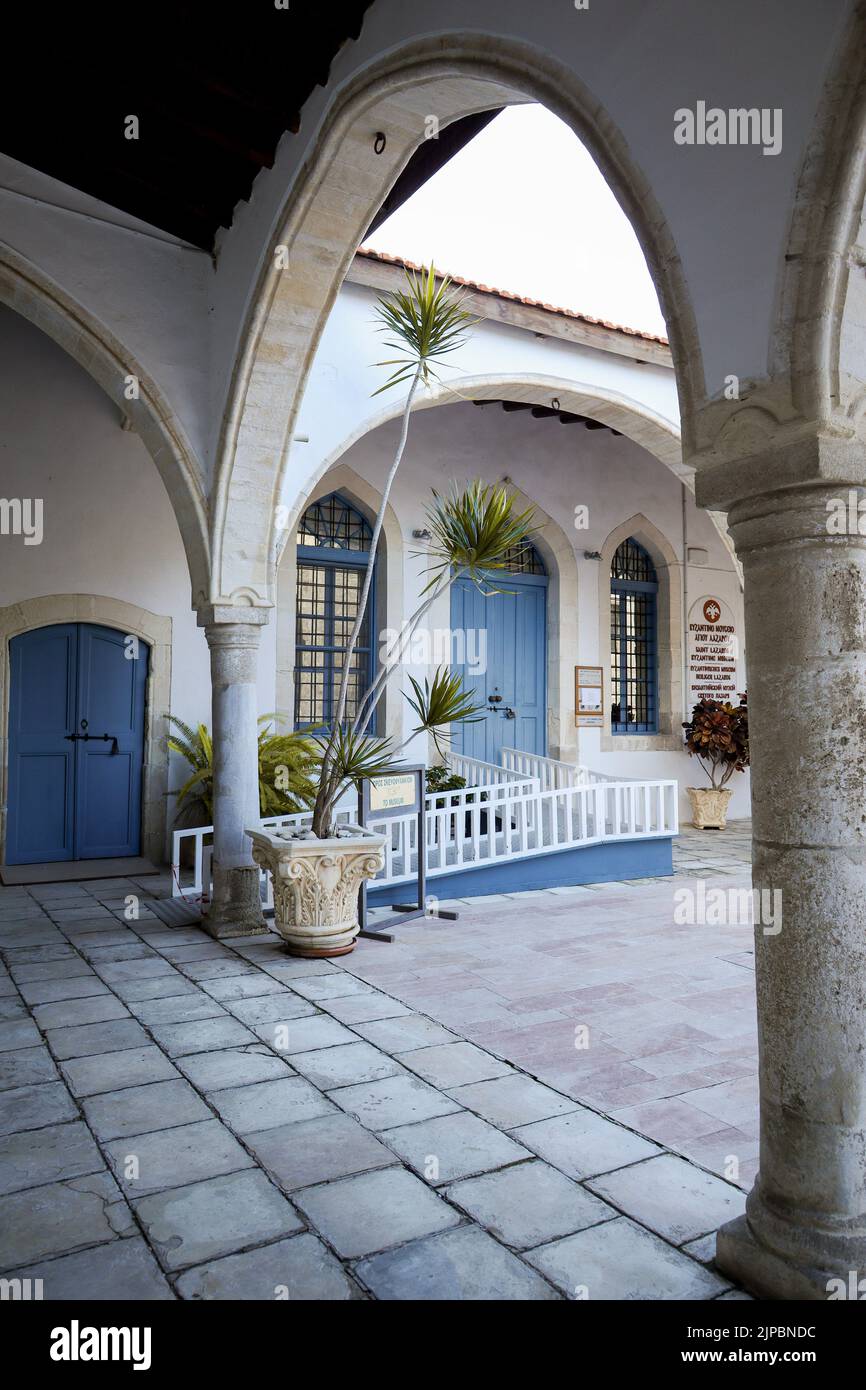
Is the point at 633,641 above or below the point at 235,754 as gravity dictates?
above

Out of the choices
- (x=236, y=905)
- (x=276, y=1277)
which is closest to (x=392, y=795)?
(x=236, y=905)

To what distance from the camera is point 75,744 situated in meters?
7.84

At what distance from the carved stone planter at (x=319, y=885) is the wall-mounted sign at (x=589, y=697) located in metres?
5.78

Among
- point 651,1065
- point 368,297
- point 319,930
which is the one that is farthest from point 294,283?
point 651,1065

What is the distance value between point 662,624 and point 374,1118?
9351 mm

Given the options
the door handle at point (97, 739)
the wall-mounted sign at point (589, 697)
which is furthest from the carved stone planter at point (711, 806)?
the door handle at point (97, 739)

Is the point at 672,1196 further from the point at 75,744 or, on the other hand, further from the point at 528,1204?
the point at 75,744

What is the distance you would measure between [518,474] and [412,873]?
17.8 ft

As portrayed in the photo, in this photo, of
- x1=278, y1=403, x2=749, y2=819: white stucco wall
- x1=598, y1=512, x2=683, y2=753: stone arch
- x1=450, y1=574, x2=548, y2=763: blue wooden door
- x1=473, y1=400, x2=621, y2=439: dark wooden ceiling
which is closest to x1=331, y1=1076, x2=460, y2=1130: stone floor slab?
x1=278, y1=403, x2=749, y2=819: white stucco wall

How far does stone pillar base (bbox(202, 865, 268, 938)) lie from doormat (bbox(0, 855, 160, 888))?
1.99m
